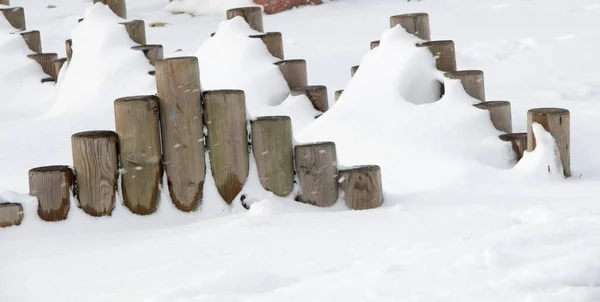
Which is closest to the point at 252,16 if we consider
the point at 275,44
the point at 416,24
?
the point at 275,44

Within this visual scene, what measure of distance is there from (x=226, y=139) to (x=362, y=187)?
51cm

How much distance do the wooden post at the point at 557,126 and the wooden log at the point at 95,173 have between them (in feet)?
5.51

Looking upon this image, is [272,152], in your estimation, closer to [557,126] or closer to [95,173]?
[95,173]

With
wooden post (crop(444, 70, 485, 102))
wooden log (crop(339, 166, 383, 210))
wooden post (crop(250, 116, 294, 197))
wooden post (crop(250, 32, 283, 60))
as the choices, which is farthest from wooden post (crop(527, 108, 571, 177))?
wooden post (crop(250, 32, 283, 60))

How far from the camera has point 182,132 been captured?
11.6ft

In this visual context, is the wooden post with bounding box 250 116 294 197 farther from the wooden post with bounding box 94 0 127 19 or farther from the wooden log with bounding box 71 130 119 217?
the wooden post with bounding box 94 0 127 19

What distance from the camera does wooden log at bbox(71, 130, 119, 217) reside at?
347 centimetres

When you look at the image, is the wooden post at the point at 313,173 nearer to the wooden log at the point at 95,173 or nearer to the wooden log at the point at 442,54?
the wooden log at the point at 95,173

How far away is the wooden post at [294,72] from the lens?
18.1 feet

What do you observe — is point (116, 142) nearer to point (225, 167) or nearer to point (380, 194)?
point (225, 167)

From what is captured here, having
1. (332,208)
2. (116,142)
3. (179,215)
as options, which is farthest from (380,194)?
(116,142)

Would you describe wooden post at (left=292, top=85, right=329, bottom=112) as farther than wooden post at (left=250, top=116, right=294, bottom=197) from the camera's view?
Yes

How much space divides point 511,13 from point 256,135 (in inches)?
201

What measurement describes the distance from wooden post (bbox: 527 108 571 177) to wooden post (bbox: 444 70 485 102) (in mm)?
440
